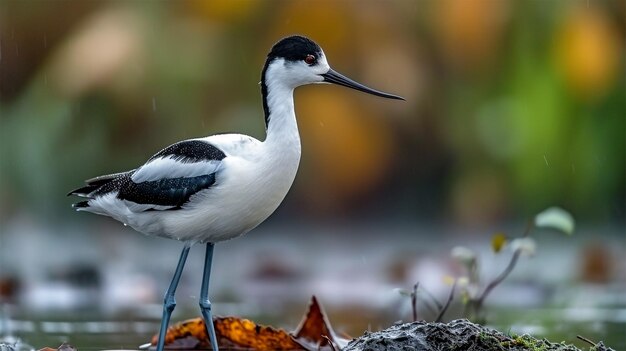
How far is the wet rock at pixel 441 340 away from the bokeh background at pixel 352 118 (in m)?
7.83

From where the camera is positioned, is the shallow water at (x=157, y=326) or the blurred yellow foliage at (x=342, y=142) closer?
the shallow water at (x=157, y=326)

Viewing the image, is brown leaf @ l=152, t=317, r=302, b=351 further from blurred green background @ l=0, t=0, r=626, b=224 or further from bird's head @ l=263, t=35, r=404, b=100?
blurred green background @ l=0, t=0, r=626, b=224

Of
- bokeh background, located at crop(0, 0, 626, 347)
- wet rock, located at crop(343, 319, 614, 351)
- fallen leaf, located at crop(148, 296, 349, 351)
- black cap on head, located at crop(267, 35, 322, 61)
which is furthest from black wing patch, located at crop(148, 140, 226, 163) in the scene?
bokeh background, located at crop(0, 0, 626, 347)

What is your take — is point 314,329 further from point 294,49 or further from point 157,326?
point 157,326

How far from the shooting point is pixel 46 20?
53.4ft

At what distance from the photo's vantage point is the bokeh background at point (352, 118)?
1516cm

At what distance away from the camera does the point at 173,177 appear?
25.8 ft

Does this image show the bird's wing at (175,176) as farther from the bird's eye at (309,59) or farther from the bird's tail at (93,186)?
the bird's eye at (309,59)

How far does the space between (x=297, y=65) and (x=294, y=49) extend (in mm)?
82

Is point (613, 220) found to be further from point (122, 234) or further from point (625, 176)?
point (122, 234)

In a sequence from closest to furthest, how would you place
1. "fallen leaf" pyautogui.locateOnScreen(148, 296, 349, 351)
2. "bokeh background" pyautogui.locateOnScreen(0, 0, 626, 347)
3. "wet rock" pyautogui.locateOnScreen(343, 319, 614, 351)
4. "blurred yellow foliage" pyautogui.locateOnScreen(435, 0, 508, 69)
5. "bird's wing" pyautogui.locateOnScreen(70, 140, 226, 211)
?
"wet rock" pyautogui.locateOnScreen(343, 319, 614, 351) → "bird's wing" pyautogui.locateOnScreen(70, 140, 226, 211) → "fallen leaf" pyautogui.locateOnScreen(148, 296, 349, 351) → "bokeh background" pyautogui.locateOnScreen(0, 0, 626, 347) → "blurred yellow foliage" pyautogui.locateOnScreen(435, 0, 508, 69)

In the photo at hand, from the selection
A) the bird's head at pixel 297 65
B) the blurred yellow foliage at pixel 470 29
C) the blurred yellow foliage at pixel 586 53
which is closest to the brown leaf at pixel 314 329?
the bird's head at pixel 297 65

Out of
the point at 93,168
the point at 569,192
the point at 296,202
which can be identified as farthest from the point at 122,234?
the point at 569,192

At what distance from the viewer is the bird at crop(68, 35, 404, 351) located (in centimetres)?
766
